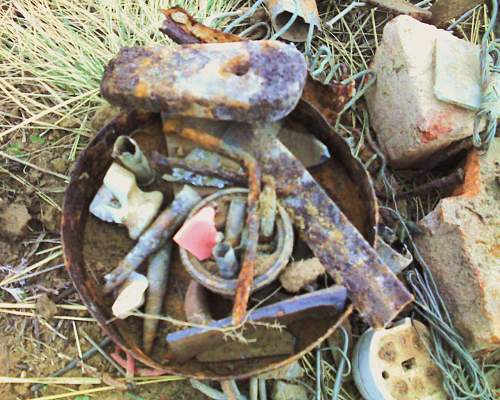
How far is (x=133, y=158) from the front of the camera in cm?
162

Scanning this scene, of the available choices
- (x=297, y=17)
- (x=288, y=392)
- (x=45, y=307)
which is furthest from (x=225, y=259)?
(x=297, y=17)

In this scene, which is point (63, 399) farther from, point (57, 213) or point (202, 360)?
point (57, 213)

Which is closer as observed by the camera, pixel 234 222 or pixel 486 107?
pixel 234 222

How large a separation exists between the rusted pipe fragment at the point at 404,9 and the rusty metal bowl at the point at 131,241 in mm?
894

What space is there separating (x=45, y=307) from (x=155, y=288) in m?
0.44

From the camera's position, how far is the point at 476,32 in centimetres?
244

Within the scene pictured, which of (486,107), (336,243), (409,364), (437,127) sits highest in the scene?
(486,107)

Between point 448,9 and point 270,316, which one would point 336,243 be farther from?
point 448,9

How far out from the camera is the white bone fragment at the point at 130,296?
155 cm

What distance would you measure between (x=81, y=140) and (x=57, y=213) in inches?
12.9

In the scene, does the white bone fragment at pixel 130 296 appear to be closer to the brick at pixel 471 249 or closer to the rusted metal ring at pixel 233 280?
the rusted metal ring at pixel 233 280

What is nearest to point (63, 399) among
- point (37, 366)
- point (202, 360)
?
point (37, 366)

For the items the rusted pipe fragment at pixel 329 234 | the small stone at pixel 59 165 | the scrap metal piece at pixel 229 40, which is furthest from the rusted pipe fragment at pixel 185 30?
the small stone at pixel 59 165

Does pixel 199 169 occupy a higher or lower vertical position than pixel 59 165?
higher
